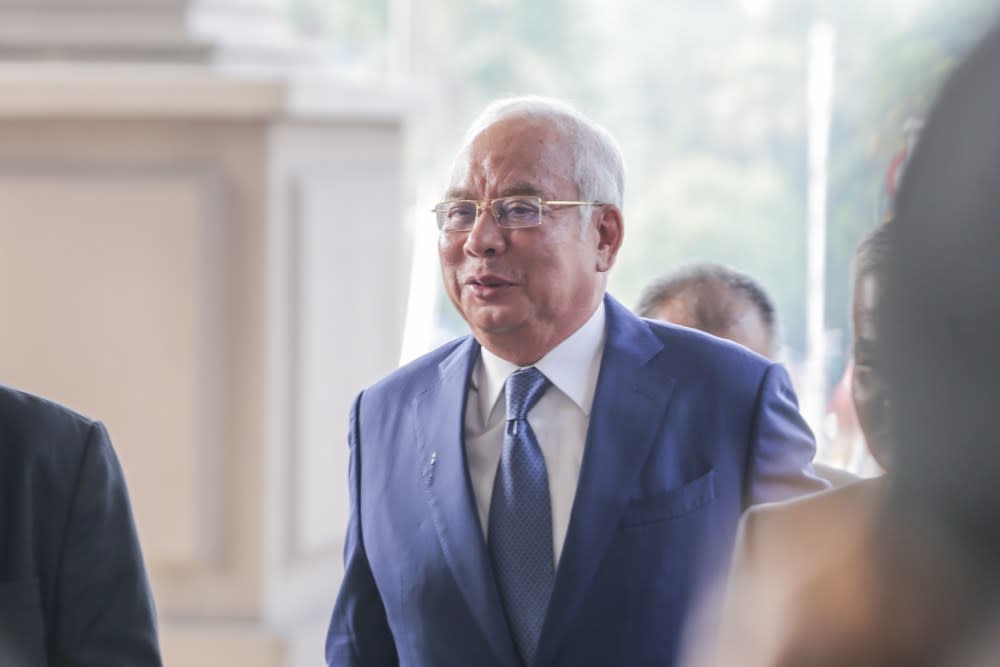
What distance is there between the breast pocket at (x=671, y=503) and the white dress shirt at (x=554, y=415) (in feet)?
0.25

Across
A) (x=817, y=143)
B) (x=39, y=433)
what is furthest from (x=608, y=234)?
(x=817, y=143)

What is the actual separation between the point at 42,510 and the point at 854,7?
6.32 metres

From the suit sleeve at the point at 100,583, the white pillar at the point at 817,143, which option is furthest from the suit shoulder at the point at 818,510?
the white pillar at the point at 817,143

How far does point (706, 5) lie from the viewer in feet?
24.8

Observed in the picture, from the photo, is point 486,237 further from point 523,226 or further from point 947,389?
point 947,389

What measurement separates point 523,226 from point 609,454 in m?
0.31

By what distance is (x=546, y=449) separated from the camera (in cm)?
184

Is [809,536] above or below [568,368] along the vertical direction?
above

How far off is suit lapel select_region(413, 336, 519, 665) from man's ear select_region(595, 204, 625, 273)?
0.66 ft

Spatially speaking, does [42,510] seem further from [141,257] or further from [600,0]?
[600,0]

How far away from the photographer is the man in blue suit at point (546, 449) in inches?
68.3

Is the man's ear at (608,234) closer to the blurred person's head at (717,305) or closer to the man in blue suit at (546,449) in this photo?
the man in blue suit at (546,449)

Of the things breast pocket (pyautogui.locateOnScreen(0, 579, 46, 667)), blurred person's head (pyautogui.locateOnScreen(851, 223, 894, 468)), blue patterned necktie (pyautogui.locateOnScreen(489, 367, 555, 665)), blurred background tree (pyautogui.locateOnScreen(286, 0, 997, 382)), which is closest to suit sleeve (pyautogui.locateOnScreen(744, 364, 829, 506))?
blue patterned necktie (pyautogui.locateOnScreen(489, 367, 555, 665))

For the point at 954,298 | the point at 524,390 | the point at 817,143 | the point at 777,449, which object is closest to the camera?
the point at 954,298
